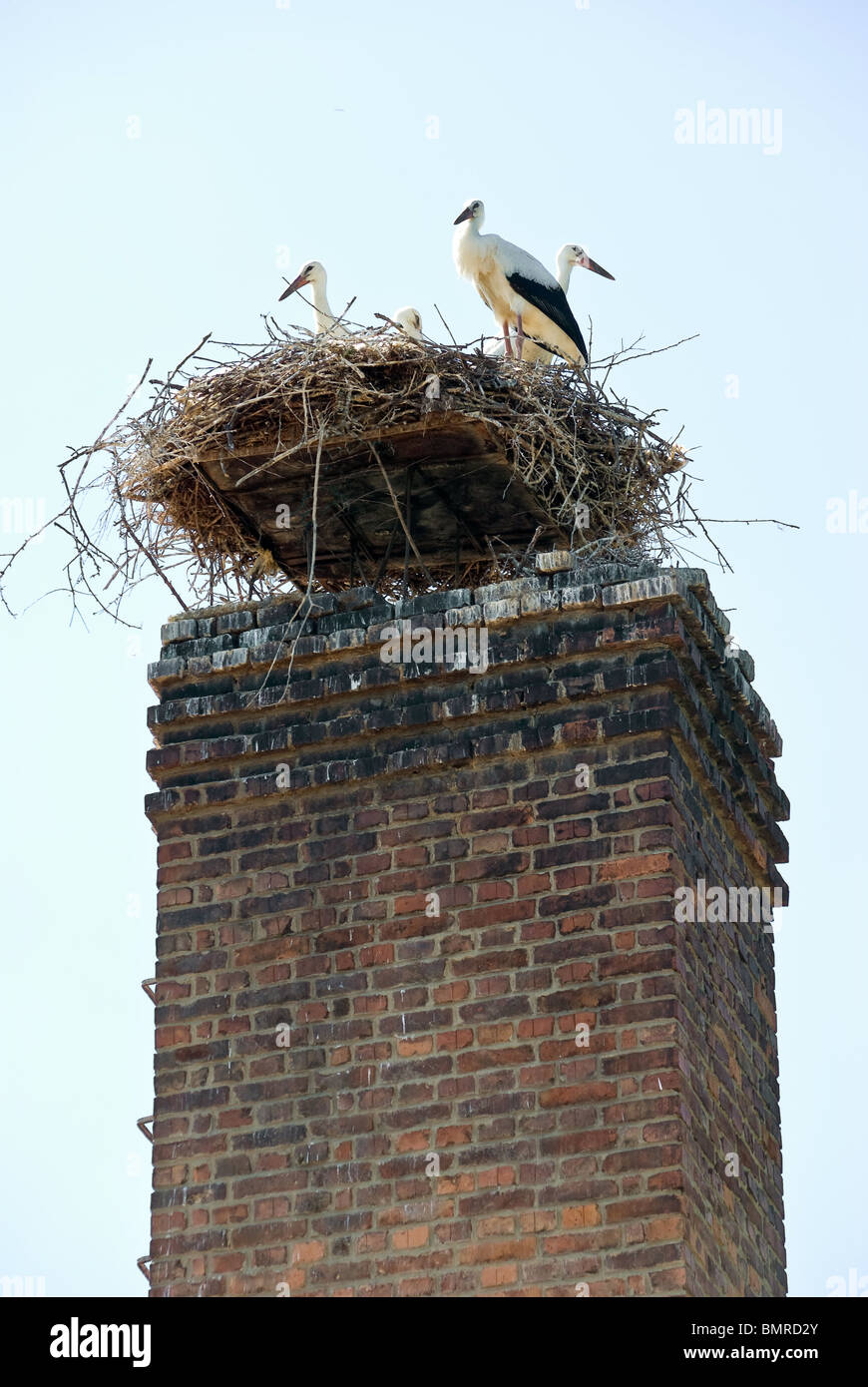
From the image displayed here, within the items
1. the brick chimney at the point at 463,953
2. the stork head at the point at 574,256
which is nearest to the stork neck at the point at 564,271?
the stork head at the point at 574,256

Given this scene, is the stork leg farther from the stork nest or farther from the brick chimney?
the brick chimney

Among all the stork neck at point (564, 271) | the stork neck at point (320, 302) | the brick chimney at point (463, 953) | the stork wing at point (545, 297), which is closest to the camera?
the brick chimney at point (463, 953)

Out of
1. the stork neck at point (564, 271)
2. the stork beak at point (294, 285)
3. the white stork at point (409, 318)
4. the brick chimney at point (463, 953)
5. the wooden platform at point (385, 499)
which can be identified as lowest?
the brick chimney at point (463, 953)

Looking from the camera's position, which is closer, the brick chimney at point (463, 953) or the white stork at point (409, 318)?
the brick chimney at point (463, 953)

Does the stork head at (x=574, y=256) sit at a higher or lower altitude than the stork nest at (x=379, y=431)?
higher

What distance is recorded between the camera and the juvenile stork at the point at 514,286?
1515cm

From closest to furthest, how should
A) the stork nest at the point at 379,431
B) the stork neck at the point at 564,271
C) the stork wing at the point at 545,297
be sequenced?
the stork nest at the point at 379,431
the stork wing at the point at 545,297
the stork neck at the point at 564,271

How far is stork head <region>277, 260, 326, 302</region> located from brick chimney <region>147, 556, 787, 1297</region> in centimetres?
455

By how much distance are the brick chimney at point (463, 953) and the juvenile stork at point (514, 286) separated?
4.70m

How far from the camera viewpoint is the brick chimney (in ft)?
31.0

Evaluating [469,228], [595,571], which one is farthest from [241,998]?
[469,228]

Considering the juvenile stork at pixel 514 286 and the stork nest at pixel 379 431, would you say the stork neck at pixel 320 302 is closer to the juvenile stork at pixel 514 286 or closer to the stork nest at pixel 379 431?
the juvenile stork at pixel 514 286

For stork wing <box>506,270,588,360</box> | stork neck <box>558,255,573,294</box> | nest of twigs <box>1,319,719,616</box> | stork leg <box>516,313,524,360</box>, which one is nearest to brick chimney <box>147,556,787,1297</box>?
nest of twigs <box>1,319,719,616</box>

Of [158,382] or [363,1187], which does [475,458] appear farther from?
[363,1187]
